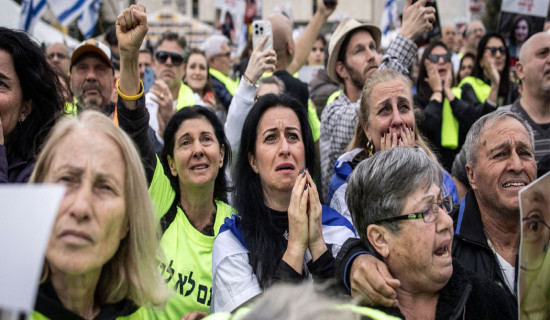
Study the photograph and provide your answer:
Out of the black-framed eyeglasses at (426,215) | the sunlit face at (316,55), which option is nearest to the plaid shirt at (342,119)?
the black-framed eyeglasses at (426,215)

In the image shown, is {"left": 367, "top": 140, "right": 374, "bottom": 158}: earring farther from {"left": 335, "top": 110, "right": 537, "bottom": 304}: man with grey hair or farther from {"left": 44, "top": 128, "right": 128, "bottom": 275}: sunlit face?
{"left": 44, "top": 128, "right": 128, "bottom": 275}: sunlit face

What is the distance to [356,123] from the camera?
404 centimetres

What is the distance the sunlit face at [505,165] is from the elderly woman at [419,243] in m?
0.61

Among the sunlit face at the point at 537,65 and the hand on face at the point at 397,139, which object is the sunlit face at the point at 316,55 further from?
the hand on face at the point at 397,139

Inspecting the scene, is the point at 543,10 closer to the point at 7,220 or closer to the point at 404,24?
the point at 404,24

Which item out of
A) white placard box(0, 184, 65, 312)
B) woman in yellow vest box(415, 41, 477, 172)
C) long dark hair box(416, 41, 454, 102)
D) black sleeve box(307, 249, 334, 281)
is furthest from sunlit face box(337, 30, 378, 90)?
white placard box(0, 184, 65, 312)

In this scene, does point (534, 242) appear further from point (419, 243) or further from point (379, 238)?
point (379, 238)

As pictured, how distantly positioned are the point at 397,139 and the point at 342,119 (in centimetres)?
88

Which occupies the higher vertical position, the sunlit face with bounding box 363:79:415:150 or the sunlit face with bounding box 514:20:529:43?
the sunlit face with bounding box 514:20:529:43

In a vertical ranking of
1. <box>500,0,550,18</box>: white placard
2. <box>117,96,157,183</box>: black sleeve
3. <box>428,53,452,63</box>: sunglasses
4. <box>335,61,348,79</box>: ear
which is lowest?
<box>117,96,157,183</box>: black sleeve

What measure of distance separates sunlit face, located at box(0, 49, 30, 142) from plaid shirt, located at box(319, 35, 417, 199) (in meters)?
2.02

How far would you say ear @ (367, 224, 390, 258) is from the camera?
7.61 ft

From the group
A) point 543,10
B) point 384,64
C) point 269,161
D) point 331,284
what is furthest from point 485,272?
point 543,10

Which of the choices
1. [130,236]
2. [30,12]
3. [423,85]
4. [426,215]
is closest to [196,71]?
[30,12]
